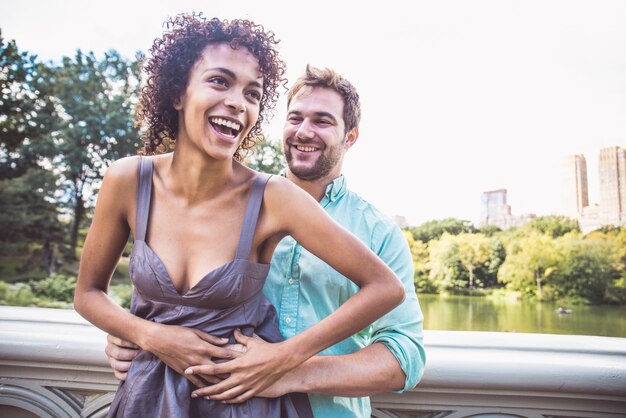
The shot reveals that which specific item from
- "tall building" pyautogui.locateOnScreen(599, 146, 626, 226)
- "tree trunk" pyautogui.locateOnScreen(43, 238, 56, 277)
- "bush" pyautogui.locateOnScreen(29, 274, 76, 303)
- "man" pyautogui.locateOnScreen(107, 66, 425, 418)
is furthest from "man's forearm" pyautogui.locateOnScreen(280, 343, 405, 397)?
"tree trunk" pyautogui.locateOnScreen(43, 238, 56, 277)

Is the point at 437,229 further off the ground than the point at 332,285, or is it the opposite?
the point at 437,229

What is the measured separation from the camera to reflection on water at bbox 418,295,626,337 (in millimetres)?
9984

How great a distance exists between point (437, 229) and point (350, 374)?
1409 cm

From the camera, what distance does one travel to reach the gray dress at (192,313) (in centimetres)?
108

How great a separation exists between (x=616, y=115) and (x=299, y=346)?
25370mm

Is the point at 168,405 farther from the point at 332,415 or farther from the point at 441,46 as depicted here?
the point at 441,46

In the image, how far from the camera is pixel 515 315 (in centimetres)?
1150

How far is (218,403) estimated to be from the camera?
3.58 feet

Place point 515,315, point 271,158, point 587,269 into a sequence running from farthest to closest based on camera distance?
1. point 271,158
2. point 515,315
3. point 587,269

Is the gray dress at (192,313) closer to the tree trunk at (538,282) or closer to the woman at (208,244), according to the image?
the woman at (208,244)

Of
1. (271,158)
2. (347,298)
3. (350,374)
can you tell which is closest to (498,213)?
(271,158)

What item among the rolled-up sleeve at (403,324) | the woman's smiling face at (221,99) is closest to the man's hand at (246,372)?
the rolled-up sleeve at (403,324)

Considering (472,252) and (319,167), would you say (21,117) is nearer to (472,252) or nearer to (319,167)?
(472,252)

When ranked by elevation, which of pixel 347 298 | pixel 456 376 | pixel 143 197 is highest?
pixel 143 197
